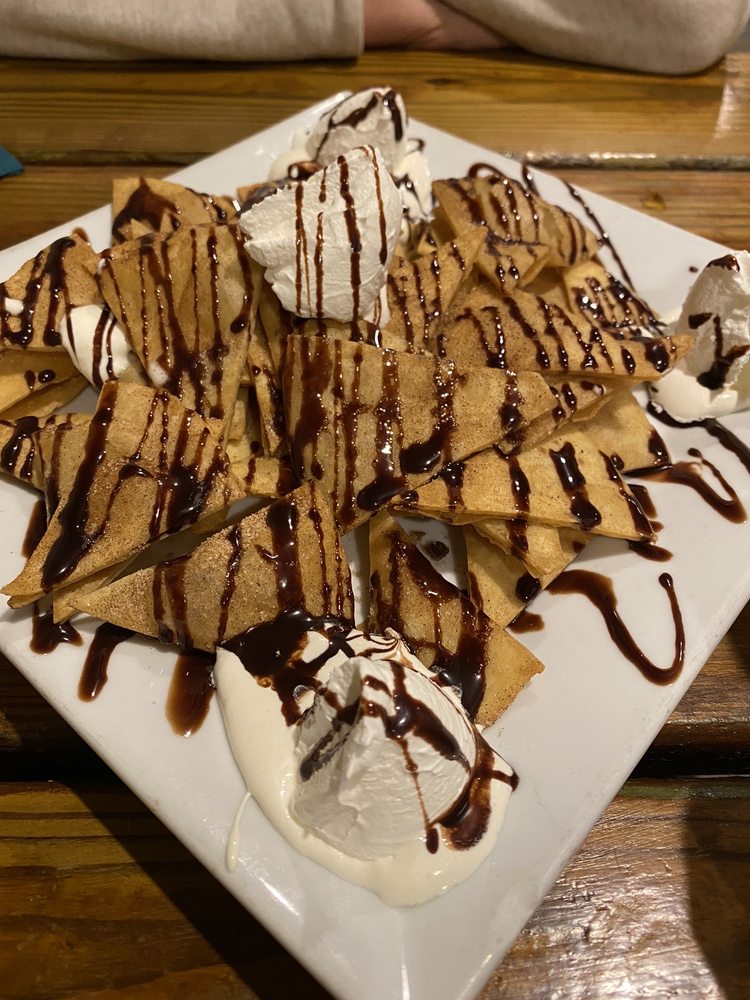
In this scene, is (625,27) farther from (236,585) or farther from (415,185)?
→ (236,585)

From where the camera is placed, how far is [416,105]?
102 inches

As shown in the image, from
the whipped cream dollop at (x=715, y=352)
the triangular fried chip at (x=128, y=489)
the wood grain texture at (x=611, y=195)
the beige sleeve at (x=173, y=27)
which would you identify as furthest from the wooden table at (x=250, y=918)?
the beige sleeve at (x=173, y=27)

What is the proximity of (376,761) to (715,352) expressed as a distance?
45.8 inches

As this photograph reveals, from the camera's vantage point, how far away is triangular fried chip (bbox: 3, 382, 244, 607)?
3.98 feet

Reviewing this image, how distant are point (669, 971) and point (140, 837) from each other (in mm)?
799

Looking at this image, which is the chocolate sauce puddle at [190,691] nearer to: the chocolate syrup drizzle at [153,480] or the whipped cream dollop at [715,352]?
the chocolate syrup drizzle at [153,480]

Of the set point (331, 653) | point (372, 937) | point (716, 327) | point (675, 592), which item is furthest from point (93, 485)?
point (716, 327)

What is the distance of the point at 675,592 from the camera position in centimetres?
131

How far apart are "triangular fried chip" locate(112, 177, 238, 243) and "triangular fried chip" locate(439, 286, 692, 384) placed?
639 millimetres

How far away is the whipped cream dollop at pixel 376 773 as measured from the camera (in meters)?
0.95

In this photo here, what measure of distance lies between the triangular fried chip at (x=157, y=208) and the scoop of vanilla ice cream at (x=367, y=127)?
0.33 metres

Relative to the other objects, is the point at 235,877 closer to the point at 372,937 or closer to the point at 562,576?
the point at 372,937

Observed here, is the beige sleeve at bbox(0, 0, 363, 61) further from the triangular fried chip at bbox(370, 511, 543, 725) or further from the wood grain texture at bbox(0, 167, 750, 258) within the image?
the triangular fried chip at bbox(370, 511, 543, 725)

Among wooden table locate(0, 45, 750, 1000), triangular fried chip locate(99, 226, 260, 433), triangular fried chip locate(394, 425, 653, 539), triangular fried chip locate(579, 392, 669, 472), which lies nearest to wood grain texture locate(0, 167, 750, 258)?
triangular fried chip locate(99, 226, 260, 433)
